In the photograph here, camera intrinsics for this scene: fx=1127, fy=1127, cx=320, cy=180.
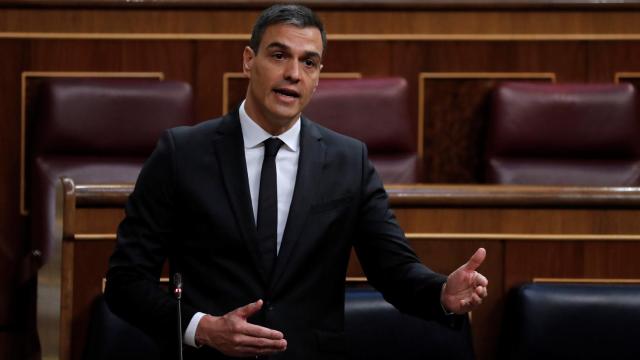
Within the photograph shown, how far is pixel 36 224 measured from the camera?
101 cm

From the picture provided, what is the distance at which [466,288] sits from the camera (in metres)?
0.56

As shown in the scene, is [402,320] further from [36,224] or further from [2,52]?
[2,52]

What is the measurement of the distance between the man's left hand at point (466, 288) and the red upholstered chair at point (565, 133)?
561mm

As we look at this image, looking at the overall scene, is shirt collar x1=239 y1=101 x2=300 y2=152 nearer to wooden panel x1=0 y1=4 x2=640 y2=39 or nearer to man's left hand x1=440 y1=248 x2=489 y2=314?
→ man's left hand x1=440 y1=248 x2=489 y2=314

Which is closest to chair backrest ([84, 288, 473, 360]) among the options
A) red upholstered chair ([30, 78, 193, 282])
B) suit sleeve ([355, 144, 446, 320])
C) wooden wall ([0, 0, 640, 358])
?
suit sleeve ([355, 144, 446, 320])

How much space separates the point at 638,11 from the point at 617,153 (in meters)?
0.20

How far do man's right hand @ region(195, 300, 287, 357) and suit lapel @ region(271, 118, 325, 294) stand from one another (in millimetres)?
52

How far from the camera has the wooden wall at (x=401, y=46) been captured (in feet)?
3.88

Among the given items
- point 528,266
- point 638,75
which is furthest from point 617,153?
point 528,266

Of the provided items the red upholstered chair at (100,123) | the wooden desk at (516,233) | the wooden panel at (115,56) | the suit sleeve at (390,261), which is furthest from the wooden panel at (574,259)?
the wooden panel at (115,56)

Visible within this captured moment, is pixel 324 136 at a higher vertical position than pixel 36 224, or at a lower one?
higher

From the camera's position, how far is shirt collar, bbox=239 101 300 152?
61 cm

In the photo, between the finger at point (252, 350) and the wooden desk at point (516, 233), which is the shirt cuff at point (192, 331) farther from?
the wooden desk at point (516, 233)


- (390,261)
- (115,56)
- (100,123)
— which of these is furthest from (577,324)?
(115,56)
